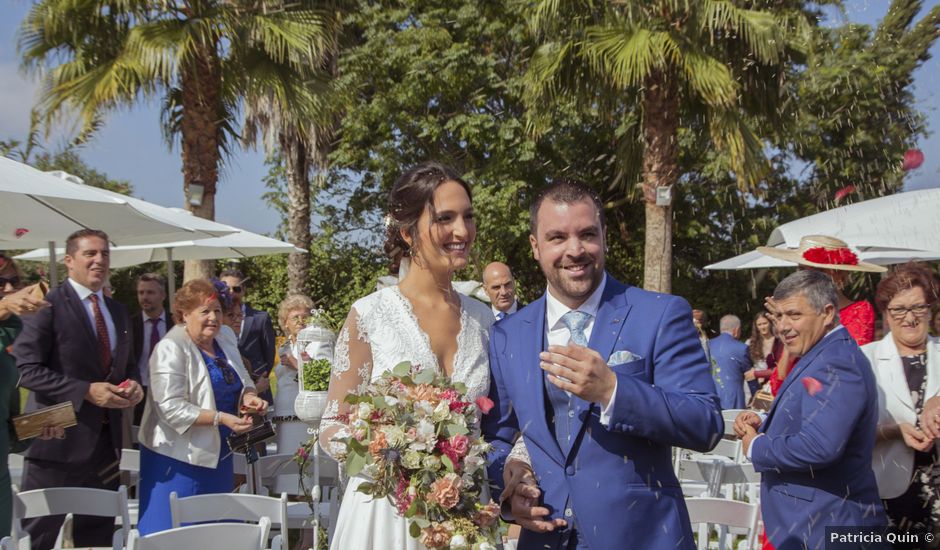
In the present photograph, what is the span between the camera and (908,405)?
3.86 meters

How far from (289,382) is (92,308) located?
2.18m

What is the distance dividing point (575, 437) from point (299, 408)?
265 cm

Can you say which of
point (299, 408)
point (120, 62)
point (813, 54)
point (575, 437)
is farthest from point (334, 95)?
point (575, 437)

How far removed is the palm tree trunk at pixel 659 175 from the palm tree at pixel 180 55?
16.7 ft

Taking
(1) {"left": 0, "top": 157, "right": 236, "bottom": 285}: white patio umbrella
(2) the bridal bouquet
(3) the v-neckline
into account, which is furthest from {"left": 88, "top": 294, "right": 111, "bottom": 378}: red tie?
(2) the bridal bouquet

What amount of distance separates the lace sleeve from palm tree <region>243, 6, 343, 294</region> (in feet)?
31.4

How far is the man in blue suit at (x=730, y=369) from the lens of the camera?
29.5ft

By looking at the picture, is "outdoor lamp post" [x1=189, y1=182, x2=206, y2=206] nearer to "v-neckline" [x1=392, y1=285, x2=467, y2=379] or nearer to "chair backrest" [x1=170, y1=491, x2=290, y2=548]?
"chair backrest" [x1=170, y1=491, x2=290, y2=548]

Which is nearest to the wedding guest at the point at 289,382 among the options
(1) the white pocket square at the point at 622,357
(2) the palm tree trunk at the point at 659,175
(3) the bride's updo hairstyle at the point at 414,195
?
(3) the bride's updo hairstyle at the point at 414,195

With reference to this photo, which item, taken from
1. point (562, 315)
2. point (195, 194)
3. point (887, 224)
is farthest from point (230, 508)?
point (195, 194)

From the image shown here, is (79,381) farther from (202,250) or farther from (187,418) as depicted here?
(202,250)

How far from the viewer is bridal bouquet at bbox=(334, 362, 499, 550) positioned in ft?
7.41

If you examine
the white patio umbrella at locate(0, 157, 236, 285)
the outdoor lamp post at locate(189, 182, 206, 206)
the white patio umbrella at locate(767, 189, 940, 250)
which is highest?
the outdoor lamp post at locate(189, 182, 206, 206)

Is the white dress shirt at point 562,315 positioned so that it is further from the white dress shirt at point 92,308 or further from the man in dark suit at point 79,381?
the white dress shirt at point 92,308
